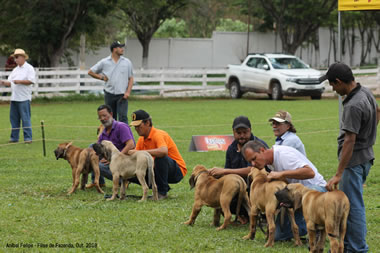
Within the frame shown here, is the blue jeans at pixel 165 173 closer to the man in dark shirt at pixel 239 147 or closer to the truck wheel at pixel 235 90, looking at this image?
the man in dark shirt at pixel 239 147

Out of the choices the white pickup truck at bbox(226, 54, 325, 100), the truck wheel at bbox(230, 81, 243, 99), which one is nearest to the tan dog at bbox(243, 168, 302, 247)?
the white pickup truck at bbox(226, 54, 325, 100)

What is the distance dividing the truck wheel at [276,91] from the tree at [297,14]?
1484 centimetres

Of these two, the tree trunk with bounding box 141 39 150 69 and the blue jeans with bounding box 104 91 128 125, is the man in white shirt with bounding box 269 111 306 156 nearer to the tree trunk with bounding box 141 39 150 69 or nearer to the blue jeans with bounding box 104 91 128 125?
the blue jeans with bounding box 104 91 128 125

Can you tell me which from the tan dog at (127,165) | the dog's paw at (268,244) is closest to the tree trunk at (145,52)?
the tan dog at (127,165)

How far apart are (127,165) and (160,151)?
48cm

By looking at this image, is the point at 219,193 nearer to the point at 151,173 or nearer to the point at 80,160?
the point at 151,173

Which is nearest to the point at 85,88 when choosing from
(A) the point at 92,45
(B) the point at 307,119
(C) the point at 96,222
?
(B) the point at 307,119

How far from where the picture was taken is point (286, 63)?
29.8 metres

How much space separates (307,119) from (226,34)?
98.2 ft

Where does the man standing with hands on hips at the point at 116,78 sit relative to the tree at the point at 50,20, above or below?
below

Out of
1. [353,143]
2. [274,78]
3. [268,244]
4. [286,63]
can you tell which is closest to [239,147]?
[268,244]

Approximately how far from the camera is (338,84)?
6.17 metres

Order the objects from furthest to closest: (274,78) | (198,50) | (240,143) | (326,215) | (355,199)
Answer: (198,50)
(274,78)
(240,143)
(355,199)
(326,215)

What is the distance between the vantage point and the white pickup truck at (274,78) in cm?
2828
